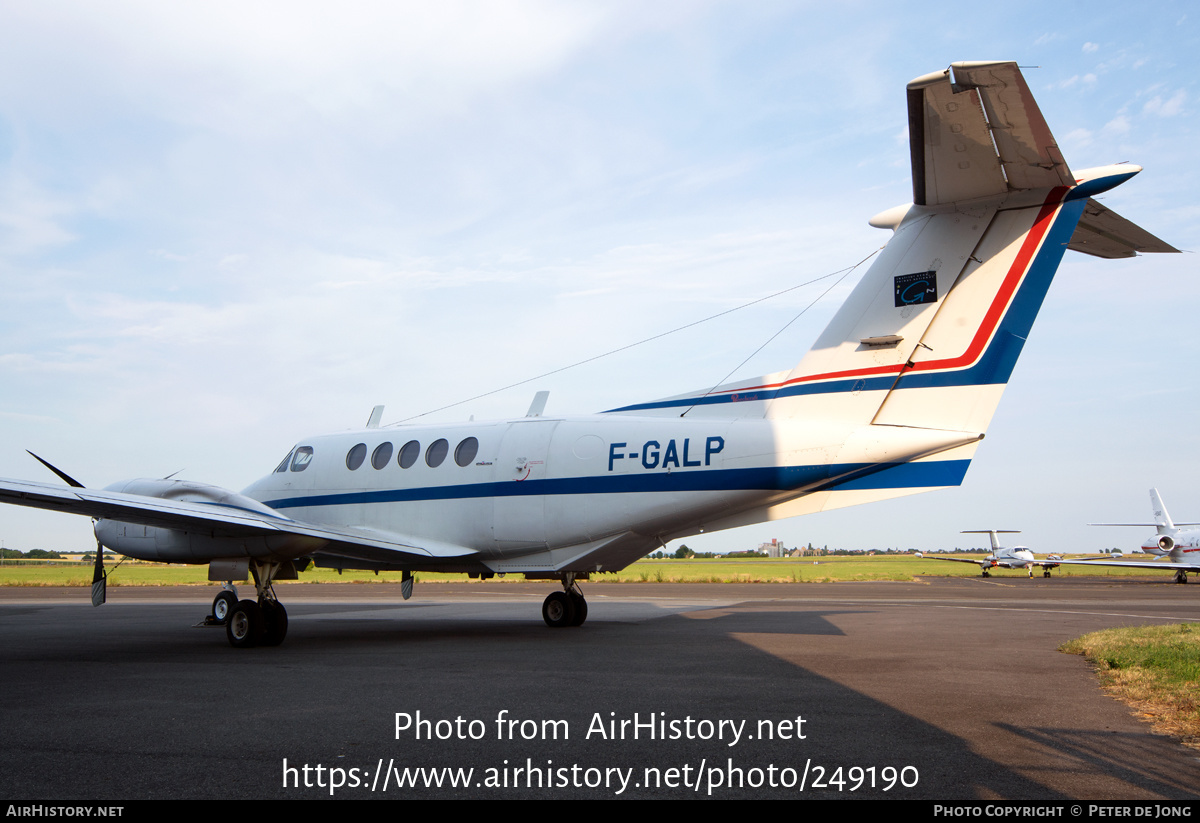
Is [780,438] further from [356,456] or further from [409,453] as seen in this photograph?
[356,456]

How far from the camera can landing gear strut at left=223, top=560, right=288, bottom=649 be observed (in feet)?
39.8

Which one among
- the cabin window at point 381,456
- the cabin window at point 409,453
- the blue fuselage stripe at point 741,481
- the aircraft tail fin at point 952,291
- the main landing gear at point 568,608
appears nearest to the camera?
the aircraft tail fin at point 952,291

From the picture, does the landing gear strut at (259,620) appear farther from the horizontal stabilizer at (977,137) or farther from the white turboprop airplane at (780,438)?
the horizontal stabilizer at (977,137)

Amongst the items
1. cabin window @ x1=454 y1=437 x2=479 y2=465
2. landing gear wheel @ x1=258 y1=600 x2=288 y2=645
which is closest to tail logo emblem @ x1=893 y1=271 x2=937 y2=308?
cabin window @ x1=454 y1=437 x2=479 y2=465

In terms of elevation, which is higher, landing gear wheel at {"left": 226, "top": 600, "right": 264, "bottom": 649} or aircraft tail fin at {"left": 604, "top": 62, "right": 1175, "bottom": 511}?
aircraft tail fin at {"left": 604, "top": 62, "right": 1175, "bottom": 511}

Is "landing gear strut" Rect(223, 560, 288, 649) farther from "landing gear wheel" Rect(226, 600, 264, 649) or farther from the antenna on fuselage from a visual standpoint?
the antenna on fuselage

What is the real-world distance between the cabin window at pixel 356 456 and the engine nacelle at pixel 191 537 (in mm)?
2232

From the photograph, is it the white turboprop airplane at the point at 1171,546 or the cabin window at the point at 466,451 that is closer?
the cabin window at the point at 466,451

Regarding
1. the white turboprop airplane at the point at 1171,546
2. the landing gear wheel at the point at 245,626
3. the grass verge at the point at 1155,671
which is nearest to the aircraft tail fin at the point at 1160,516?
the white turboprop airplane at the point at 1171,546

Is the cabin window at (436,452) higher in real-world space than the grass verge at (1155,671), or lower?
higher

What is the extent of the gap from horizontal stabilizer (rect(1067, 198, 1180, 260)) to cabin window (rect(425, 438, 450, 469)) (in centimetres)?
990

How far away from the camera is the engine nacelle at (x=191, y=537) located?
12.1 meters

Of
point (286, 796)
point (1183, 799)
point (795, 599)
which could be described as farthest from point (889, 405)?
point (795, 599)

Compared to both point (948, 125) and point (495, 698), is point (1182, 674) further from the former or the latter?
point (495, 698)
